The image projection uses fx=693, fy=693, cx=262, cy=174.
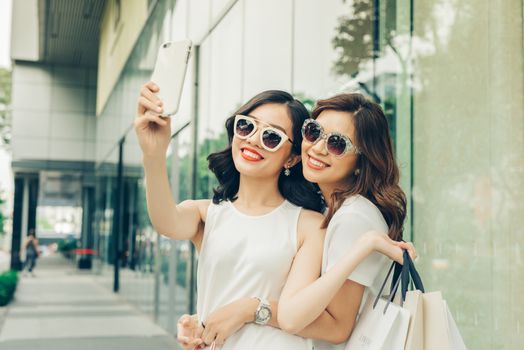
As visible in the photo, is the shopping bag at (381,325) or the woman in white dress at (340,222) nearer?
the shopping bag at (381,325)

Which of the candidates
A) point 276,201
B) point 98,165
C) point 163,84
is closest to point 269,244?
point 276,201

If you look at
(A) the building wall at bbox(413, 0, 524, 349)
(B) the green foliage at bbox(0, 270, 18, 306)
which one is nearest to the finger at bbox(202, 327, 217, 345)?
(A) the building wall at bbox(413, 0, 524, 349)

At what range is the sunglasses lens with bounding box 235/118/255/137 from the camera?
212 centimetres

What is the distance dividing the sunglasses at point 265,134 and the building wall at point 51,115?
26.7m

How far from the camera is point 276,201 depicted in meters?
2.21

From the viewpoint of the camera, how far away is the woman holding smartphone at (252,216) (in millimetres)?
1977

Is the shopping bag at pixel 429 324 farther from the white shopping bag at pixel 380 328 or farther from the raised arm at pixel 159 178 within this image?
the raised arm at pixel 159 178

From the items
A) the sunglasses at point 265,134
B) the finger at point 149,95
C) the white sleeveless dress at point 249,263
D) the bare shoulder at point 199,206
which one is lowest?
the white sleeveless dress at point 249,263

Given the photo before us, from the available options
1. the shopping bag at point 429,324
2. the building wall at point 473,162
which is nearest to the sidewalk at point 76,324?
the building wall at point 473,162

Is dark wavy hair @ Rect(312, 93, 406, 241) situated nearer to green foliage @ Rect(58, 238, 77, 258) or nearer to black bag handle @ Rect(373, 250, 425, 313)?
black bag handle @ Rect(373, 250, 425, 313)

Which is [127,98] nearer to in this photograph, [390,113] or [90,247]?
[390,113]

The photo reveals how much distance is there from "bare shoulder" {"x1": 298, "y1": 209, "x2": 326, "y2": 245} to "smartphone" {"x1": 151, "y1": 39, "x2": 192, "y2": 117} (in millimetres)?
519

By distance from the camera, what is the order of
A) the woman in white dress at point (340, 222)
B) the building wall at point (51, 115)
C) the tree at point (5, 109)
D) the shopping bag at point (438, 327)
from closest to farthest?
the shopping bag at point (438, 327) < the woman in white dress at point (340, 222) < the building wall at point (51, 115) < the tree at point (5, 109)

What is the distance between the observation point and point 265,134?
82.1 inches
